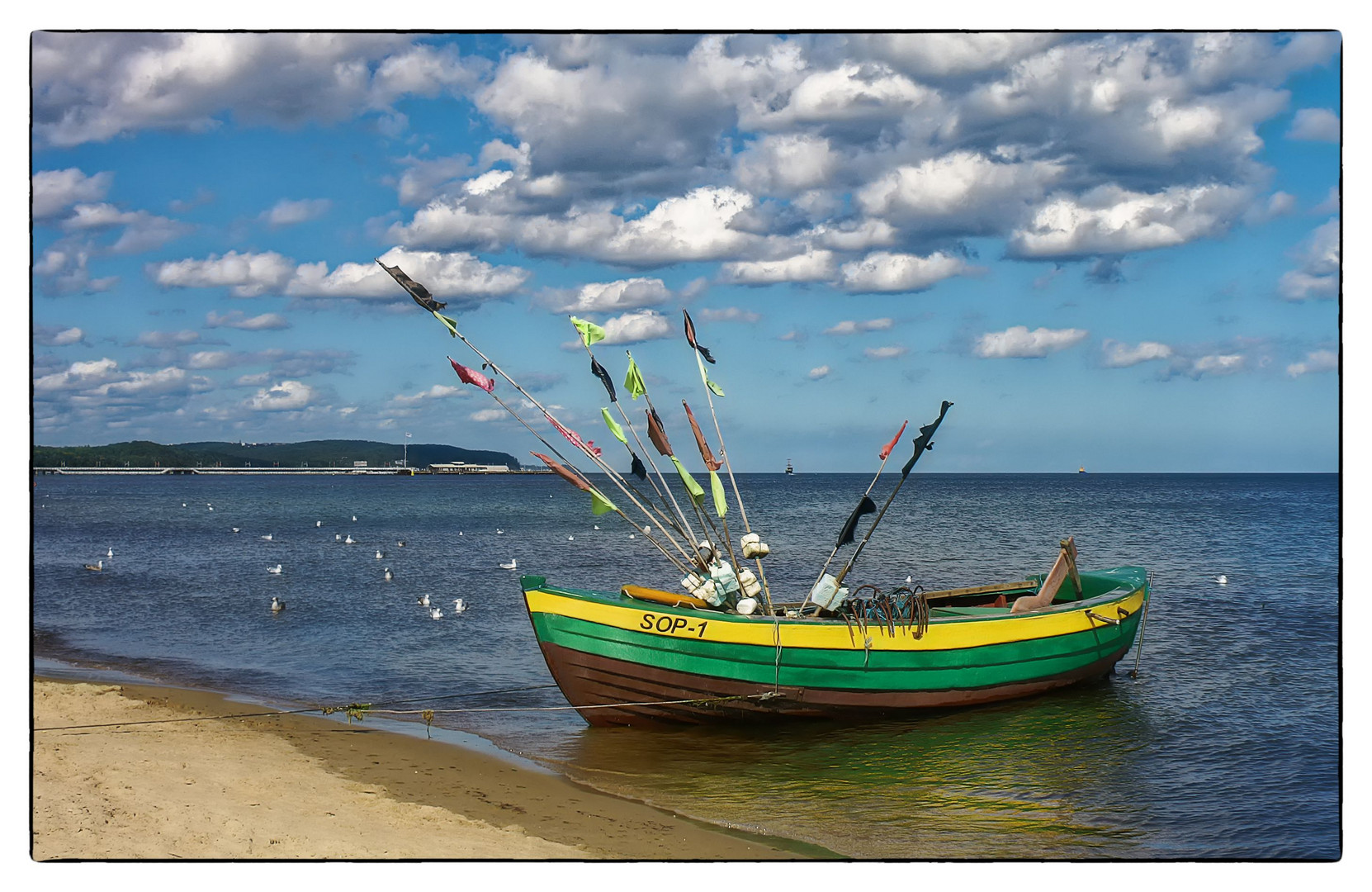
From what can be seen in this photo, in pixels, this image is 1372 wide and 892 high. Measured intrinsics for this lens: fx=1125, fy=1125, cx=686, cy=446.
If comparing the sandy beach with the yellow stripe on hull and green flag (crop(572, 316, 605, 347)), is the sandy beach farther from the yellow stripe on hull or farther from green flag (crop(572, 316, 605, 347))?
green flag (crop(572, 316, 605, 347))

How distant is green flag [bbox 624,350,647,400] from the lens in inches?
374

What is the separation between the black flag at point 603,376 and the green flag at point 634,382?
0.15m

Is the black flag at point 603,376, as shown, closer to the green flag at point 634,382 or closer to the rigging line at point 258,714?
the green flag at point 634,382

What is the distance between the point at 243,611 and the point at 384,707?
8274mm

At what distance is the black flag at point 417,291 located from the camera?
26.7ft

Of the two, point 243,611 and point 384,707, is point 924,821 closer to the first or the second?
point 384,707

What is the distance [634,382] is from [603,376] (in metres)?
0.31

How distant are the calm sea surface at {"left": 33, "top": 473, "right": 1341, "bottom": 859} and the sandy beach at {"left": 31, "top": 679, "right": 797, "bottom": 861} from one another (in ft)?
2.24

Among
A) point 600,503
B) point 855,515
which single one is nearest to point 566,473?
point 600,503

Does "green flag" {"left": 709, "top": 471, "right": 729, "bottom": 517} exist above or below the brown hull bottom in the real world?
above

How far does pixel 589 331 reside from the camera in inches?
361

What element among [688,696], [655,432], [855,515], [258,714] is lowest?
[258,714]

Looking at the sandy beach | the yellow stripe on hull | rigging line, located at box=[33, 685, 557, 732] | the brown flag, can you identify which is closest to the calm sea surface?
rigging line, located at box=[33, 685, 557, 732]

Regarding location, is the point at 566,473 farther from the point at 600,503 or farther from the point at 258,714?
the point at 258,714
